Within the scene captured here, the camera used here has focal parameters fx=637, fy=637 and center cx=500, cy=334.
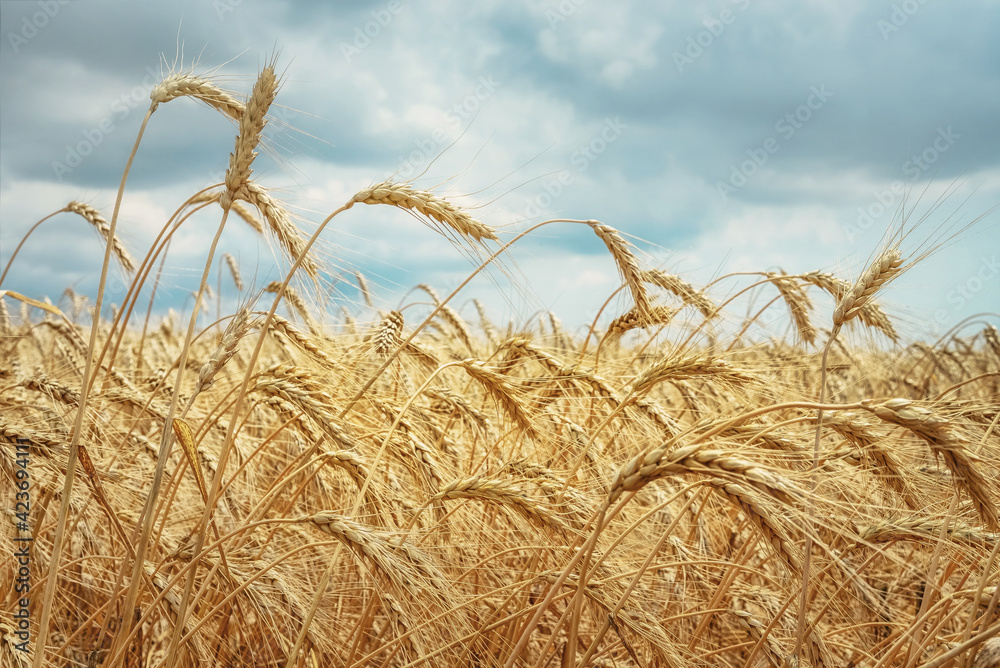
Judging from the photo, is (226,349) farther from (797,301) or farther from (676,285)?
(797,301)

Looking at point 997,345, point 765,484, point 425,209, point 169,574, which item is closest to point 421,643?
point 169,574

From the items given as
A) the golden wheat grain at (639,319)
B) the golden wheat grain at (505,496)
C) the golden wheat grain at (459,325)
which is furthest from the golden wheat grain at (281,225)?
the golden wheat grain at (459,325)

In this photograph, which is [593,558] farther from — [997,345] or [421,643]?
[997,345]

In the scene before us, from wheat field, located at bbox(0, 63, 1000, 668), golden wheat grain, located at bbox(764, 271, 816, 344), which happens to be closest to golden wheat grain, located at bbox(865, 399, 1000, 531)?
wheat field, located at bbox(0, 63, 1000, 668)

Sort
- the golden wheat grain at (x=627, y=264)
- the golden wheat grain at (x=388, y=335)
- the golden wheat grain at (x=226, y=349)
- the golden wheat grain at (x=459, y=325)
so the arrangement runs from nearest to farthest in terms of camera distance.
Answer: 1. the golden wheat grain at (x=226, y=349)
2. the golden wheat grain at (x=627, y=264)
3. the golden wheat grain at (x=388, y=335)
4. the golden wheat grain at (x=459, y=325)

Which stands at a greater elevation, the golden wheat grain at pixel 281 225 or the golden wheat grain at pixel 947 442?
the golden wheat grain at pixel 281 225

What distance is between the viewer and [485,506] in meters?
2.65

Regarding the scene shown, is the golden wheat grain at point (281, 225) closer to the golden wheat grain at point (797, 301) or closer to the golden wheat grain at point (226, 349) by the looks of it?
the golden wheat grain at point (226, 349)

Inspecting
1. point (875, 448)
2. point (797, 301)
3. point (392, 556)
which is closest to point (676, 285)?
point (797, 301)

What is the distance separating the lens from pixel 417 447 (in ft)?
6.98

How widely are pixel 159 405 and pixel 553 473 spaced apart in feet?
5.34

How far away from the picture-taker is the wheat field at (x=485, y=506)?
1491mm

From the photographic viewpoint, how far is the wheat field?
1491 millimetres

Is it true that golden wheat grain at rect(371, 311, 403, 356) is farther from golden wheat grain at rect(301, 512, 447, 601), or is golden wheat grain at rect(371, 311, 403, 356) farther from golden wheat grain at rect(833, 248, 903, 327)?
golden wheat grain at rect(833, 248, 903, 327)
